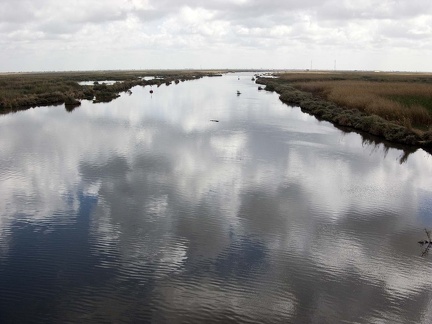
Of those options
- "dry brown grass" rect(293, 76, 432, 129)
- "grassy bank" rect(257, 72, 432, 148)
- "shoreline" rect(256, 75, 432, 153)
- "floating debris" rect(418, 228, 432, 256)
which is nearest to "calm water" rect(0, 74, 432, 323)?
"floating debris" rect(418, 228, 432, 256)

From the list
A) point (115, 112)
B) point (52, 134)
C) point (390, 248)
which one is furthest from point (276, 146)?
point (115, 112)

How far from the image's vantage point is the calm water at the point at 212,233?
786cm

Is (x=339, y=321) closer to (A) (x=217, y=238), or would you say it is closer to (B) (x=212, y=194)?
(A) (x=217, y=238)

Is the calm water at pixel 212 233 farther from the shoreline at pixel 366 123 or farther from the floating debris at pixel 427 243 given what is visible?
the shoreline at pixel 366 123

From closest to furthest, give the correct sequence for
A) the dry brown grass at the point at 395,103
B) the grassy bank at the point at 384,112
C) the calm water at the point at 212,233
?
the calm water at the point at 212,233
the grassy bank at the point at 384,112
the dry brown grass at the point at 395,103

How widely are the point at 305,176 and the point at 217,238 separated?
7318mm

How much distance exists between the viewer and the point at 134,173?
54.4 feet

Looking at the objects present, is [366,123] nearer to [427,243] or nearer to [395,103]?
[395,103]

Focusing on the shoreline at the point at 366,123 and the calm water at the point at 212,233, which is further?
the shoreline at the point at 366,123

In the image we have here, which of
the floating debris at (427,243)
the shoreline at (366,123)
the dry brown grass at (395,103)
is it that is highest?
the dry brown grass at (395,103)

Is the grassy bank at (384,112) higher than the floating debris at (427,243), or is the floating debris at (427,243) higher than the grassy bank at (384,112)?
the grassy bank at (384,112)

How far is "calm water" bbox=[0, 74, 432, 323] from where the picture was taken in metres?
7.86

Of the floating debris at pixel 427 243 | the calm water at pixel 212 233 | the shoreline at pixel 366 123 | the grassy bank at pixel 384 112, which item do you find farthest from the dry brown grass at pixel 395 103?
the floating debris at pixel 427 243

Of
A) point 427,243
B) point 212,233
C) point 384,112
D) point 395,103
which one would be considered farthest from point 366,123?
point 212,233
